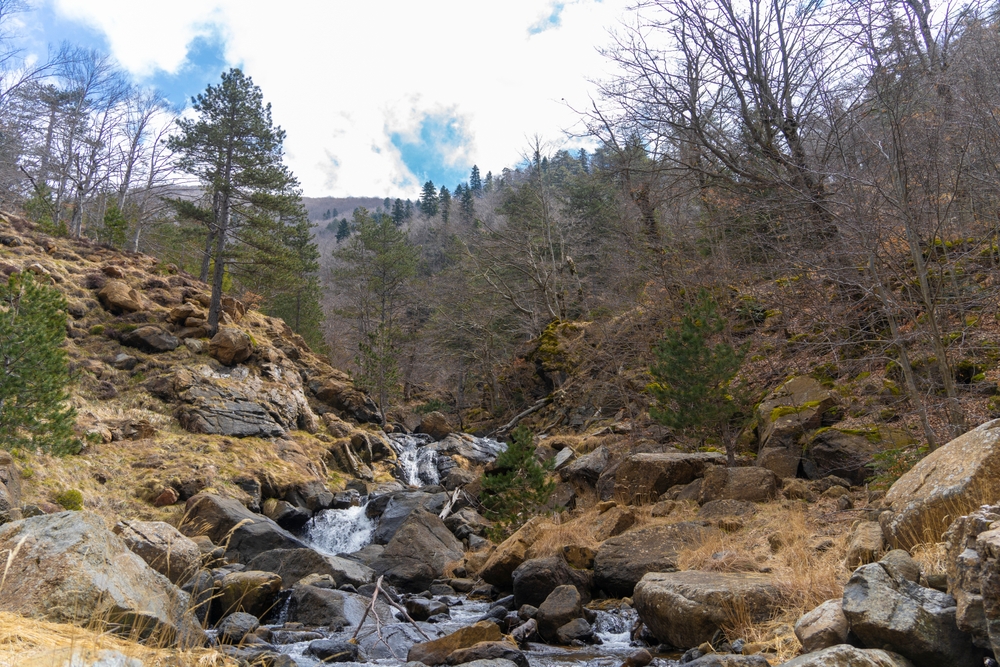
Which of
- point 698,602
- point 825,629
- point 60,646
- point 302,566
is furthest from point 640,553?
point 60,646

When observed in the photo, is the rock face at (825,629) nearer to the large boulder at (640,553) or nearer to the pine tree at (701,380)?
the large boulder at (640,553)

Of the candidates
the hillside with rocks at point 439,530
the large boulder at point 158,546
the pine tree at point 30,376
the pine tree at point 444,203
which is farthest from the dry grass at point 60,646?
the pine tree at point 444,203

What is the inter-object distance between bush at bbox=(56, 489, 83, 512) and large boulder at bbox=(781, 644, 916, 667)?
13580 millimetres

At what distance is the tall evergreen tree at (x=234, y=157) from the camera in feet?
80.4

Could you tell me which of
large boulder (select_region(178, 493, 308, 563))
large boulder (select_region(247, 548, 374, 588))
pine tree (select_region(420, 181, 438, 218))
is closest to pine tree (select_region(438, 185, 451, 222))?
pine tree (select_region(420, 181, 438, 218))

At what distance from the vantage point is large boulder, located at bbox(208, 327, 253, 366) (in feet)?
72.5

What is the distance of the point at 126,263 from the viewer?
85.5 ft

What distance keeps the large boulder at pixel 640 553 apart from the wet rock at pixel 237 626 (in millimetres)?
4918

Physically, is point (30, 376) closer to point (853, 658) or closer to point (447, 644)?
point (447, 644)

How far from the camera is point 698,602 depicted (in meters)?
6.25

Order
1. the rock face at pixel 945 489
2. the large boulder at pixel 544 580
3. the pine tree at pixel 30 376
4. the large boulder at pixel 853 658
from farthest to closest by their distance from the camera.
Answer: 1. the pine tree at pixel 30 376
2. the large boulder at pixel 544 580
3. the rock face at pixel 945 489
4. the large boulder at pixel 853 658

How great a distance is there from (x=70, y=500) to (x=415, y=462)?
13934 mm

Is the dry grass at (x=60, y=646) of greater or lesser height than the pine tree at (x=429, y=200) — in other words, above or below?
below

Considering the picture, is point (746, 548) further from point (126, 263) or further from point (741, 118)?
point (126, 263)
